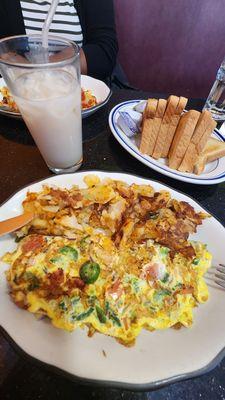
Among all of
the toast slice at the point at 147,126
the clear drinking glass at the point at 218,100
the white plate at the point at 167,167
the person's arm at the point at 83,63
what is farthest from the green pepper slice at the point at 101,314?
the person's arm at the point at 83,63

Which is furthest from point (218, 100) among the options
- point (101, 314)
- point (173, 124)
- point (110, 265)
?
point (101, 314)

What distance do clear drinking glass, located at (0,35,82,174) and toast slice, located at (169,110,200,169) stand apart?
39 centimetres

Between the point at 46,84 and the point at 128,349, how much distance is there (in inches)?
28.9

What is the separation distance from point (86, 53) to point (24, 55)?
0.93 metres

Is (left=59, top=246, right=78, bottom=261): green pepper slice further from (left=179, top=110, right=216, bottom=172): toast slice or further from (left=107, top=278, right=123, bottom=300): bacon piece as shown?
(left=179, top=110, right=216, bottom=172): toast slice

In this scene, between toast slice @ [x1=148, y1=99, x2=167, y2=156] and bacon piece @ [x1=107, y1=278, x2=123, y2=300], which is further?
toast slice @ [x1=148, y1=99, x2=167, y2=156]

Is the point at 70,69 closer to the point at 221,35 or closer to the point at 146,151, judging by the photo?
the point at 146,151

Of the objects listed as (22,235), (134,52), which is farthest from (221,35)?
(22,235)

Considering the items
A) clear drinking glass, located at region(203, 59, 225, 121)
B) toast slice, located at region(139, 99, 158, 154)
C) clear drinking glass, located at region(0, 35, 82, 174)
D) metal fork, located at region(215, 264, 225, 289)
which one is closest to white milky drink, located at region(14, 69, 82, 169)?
clear drinking glass, located at region(0, 35, 82, 174)

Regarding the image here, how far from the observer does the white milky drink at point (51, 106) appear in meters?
0.76

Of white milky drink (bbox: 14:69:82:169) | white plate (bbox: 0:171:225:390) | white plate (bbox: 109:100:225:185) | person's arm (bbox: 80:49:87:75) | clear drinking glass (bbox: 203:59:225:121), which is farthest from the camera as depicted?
person's arm (bbox: 80:49:87:75)

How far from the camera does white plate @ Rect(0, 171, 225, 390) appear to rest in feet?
1.75

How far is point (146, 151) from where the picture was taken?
1060 mm

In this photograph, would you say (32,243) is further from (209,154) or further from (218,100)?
(218,100)
